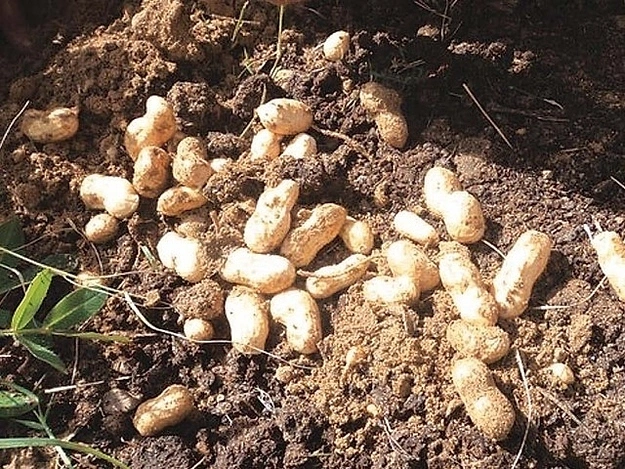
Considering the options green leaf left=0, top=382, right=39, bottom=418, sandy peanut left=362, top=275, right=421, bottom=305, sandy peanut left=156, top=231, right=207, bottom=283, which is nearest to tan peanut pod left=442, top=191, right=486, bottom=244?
sandy peanut left=362, top=275, right=421, bottom=305

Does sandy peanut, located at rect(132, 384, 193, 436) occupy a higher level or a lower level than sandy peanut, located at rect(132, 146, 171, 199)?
lower

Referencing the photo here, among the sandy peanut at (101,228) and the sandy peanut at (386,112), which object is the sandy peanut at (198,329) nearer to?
the sandy peanut at (101,228)

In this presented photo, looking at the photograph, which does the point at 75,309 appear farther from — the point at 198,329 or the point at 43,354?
the point at 198,329

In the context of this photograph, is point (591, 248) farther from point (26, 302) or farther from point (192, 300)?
point (26, 302)

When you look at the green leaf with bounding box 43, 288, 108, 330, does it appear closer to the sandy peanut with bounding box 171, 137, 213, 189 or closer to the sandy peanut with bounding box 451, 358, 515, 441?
the sandy peanut with bounding box 171, 137, 213, 189

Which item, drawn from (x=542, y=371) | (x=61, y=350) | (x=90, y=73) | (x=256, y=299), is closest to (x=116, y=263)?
(x=61, y=350)

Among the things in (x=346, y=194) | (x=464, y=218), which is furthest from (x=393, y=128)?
(x=464, y=218)
